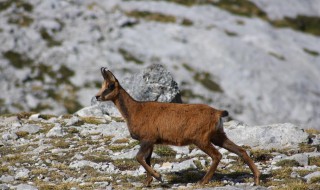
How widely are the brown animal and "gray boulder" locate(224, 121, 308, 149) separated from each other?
18.6 feet

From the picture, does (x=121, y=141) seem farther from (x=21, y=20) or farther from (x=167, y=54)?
(x=21, y=20)

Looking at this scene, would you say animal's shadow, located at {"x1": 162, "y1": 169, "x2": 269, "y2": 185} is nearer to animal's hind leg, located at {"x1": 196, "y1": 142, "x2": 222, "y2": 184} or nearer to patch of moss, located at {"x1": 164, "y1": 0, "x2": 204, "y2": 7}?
animal's hind leg, located at {"x1": 196, "y1": 142, "x2": 222, "y2": 184}

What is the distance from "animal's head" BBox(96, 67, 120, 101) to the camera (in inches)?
582

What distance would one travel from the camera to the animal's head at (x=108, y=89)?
48.5 feet

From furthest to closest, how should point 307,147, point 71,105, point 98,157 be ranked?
point 71,105 → point 307,147 → point 98,157

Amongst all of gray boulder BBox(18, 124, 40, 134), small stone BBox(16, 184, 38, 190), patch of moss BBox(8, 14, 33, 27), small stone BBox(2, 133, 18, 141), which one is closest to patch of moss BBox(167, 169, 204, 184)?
small stone BBox(16, 184, 38, 190)

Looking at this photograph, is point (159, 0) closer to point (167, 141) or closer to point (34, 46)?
point (34, 46)

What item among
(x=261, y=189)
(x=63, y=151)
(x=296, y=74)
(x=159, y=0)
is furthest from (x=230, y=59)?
(x=261, y=189)

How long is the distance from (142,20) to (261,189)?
95554 millimetres

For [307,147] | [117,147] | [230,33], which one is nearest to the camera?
[307,147]

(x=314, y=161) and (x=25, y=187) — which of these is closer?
(x=25, y=187)

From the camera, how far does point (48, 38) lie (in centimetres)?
9462

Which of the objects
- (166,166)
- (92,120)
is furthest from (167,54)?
(166,166)

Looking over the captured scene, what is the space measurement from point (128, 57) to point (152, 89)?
205 ft
